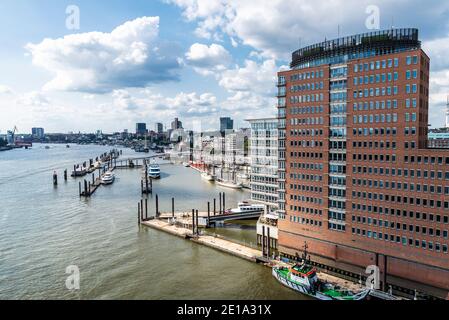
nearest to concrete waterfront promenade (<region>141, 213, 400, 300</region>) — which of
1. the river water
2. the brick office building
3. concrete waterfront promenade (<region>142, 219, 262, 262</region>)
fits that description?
concrete waterfront promenade (<region>142, 219, 262, 262</region>)

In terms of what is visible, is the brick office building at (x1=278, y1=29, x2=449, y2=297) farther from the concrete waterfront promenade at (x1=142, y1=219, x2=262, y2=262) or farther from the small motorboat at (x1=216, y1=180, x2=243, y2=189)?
the small motorboat at (x1=216, y1=180, x2=243, y2=189)

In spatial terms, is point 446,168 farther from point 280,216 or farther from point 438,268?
point 280,216

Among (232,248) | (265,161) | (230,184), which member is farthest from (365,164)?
(230,184)

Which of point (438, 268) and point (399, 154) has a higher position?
point (399, 154)

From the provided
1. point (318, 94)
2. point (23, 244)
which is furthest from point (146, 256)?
point (318, 94)
